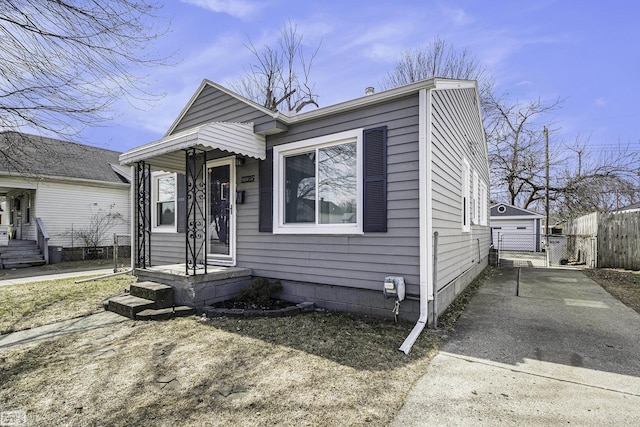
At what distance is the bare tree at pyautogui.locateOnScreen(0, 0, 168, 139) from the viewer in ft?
14.4

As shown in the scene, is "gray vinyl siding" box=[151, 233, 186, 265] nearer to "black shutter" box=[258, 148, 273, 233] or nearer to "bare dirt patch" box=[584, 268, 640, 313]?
"black shutter" box=[258, 148, 273, 233]

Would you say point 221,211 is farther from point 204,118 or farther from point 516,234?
point 516,234

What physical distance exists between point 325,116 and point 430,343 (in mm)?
3511

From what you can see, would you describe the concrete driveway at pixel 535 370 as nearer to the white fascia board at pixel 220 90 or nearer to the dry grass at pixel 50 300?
the white fascia board at pixel 220 90

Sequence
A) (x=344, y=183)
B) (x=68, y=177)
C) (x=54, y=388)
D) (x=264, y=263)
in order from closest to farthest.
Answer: (x=54, y=388) → (x=344, y=183) → (x=264, y=263) → (x=68, y=177)

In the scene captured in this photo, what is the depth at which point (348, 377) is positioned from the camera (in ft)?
9.11

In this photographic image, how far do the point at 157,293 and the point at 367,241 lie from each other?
331 cm

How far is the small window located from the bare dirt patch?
28.8 feet

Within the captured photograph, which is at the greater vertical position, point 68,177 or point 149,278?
point 68,177

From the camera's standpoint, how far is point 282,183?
5434 mm

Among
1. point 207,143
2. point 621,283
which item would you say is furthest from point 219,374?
point 621,283

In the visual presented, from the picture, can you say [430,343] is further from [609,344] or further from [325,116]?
[325,116]

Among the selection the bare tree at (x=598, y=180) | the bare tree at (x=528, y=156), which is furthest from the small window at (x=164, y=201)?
the bare tree at (x=598, y=180)

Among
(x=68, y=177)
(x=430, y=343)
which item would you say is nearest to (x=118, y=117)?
(x=430, y=343)
